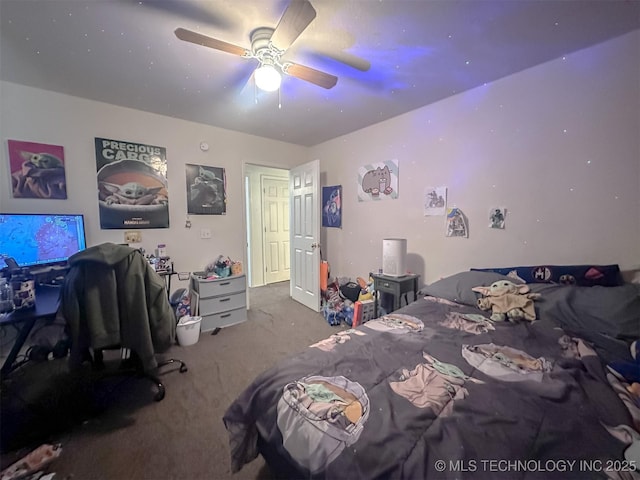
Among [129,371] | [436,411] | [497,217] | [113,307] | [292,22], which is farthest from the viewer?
[497,217]

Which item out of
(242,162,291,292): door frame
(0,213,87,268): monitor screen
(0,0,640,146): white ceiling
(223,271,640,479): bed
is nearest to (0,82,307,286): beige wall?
(0,0,640,146): white ceiling

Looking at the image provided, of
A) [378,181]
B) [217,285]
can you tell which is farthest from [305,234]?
[217,285]

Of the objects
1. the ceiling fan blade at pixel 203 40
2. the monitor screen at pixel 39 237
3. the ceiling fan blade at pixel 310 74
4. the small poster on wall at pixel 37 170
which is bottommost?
the monitor screen at pixel 39 237

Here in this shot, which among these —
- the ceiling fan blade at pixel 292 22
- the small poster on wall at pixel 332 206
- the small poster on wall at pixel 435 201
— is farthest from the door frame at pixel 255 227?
the ceiling fan blade at pixel 292 22

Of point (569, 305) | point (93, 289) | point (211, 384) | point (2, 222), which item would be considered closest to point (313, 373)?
point (211, 384)

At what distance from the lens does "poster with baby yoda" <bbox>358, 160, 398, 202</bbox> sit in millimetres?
2916

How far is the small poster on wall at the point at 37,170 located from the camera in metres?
2.13

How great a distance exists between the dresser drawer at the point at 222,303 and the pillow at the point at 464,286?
2110 mm

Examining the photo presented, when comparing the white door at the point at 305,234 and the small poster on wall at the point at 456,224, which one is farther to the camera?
the white door at the point at 305,234

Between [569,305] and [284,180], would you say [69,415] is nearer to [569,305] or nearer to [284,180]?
[569,305]

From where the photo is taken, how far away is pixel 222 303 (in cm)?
288

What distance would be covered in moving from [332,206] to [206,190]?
1.74 meters

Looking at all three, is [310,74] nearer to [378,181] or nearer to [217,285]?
[378,181]

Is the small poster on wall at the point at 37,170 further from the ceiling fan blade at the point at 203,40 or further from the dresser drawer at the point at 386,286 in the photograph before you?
the dresser drawer at the point at 386,286
